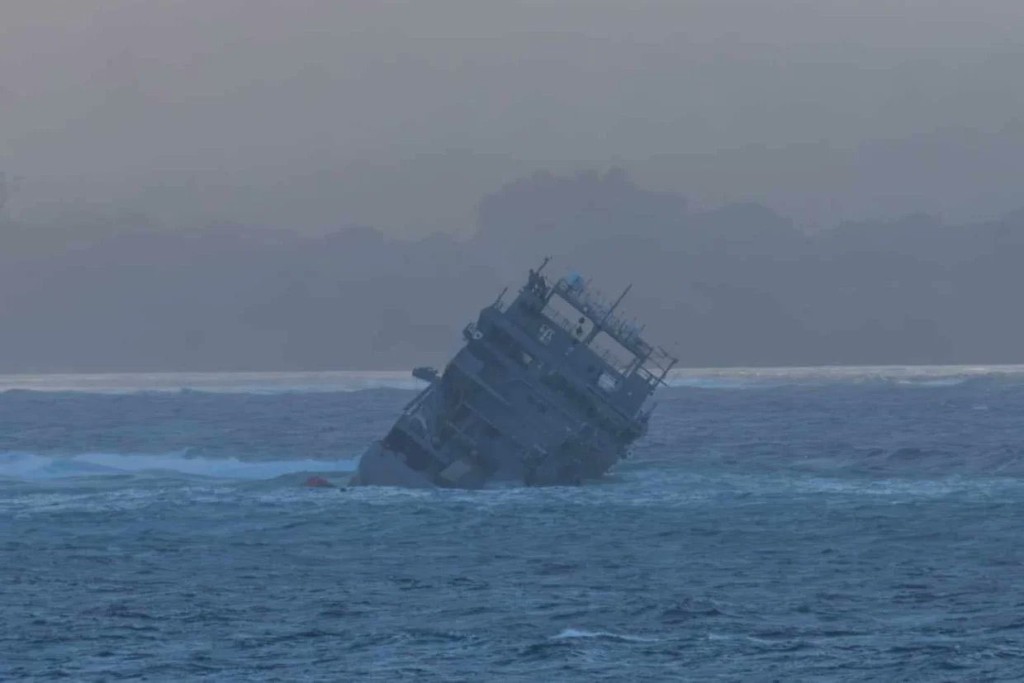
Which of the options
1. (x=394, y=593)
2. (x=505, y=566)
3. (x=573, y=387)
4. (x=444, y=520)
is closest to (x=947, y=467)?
(x=573, y=387)

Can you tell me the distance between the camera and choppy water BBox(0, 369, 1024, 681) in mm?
33875

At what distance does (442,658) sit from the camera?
3384cm

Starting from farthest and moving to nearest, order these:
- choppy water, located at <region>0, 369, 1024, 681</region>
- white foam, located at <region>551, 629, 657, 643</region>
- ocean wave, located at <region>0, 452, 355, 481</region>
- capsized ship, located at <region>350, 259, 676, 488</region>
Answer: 1. ocean wave, located at <region>0, 452, 355, 481</region>
2. capsized ship, located at <region>350, 259, 676, 488</region>
3. white foam, located at <region>551, 629, 657, 643</region>
4. choppy water, located at <region>0, 369, 1024, 681</region>

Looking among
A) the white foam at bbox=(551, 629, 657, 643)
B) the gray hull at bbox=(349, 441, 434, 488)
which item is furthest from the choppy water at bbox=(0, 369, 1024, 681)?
the gray hull at bbox=(349, 441, 434, 488)

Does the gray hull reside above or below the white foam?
above

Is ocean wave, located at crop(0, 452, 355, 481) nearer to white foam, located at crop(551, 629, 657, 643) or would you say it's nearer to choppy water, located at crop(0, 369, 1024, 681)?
choppy water, located at crop(0, 369, 1024, 681)

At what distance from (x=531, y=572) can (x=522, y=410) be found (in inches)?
751

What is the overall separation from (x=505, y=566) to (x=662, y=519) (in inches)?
438

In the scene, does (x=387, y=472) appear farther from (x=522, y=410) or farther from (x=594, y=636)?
(x=594, y=636)

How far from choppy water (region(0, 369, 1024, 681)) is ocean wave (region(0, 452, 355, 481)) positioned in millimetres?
357

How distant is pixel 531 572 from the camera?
4456 cm

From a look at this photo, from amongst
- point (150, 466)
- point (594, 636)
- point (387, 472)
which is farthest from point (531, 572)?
point (150, 466)

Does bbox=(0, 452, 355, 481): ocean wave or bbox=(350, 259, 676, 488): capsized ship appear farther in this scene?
bbox=(0, 452, 355, 481): ocean wave

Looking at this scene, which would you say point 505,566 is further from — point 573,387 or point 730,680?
point 573,387
